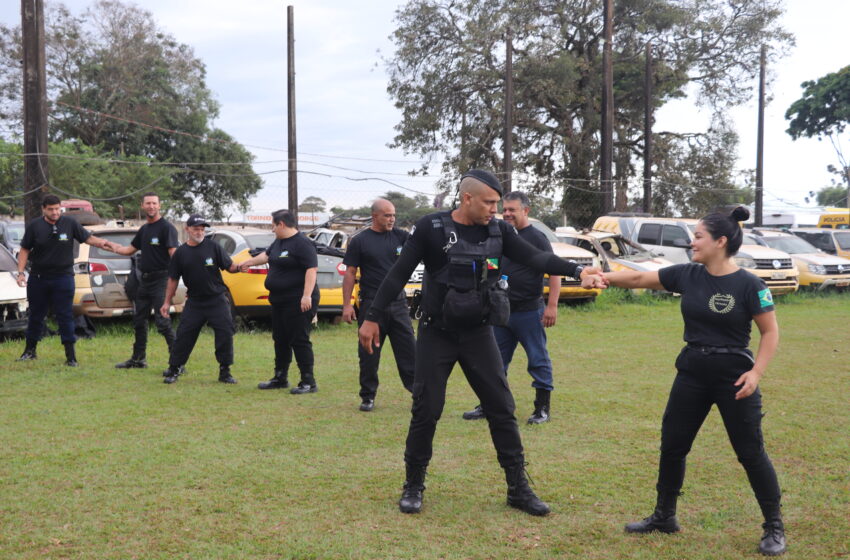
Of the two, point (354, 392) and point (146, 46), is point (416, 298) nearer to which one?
point (354, 392)

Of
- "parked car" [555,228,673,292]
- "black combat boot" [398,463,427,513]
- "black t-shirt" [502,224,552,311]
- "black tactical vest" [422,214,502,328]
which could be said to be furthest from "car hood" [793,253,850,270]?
"black combat boot" [398,463,427,513]

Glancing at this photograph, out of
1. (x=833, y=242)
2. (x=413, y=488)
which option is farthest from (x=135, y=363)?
(x=833, y=242)

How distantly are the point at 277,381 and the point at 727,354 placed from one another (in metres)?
5.29

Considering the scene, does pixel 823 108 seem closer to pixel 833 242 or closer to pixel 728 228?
pixel 833 242

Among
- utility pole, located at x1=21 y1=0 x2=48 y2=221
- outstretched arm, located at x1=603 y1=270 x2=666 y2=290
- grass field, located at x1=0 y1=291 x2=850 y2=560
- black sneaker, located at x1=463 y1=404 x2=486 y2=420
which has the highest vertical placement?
utility pole, located at x1=21 y1=0 x2=48 y2=221

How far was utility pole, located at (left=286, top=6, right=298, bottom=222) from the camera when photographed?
65.9 ft

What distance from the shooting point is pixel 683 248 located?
1936 cm

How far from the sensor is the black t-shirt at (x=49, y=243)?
30.2 ft

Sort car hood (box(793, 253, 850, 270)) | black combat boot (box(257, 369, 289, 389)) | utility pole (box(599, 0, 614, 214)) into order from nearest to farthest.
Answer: black combat boot (box(257, 369, 289, 389)), car hood (box(793, 253, 850, 270)), utility pole (box(599, 0, 614, 214))

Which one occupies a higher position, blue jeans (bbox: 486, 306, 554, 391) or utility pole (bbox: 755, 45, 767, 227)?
utility pole (bbox: 755, 45, 767, 227)

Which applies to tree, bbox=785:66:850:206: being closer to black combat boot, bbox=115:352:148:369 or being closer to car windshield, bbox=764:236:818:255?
car windshield, bbox=764:236:818:255

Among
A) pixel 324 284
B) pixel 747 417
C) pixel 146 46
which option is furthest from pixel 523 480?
pixel 146 46

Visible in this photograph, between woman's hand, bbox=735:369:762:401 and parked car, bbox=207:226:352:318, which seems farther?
parked car, bbox=207:226:352:318

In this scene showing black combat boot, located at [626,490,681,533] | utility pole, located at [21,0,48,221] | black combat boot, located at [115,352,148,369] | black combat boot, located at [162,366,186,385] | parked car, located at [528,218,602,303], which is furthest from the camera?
parked car, located at [528,218,602,303]
